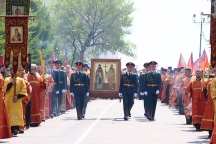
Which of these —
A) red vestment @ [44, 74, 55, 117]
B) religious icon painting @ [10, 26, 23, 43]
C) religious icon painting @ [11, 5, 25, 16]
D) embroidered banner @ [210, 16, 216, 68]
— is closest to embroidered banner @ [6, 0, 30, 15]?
religious icon painting @ [11, 5, 25, 16]

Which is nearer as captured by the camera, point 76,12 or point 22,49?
point 22,49

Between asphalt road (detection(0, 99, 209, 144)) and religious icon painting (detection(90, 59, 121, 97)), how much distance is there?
273 cm

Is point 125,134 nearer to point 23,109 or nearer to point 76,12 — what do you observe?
point 23,109

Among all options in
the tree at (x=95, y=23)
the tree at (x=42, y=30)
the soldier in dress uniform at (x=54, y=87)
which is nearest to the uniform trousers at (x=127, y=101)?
the soldier in dress uniform at (x=54, y=87)

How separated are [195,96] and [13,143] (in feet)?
23.4

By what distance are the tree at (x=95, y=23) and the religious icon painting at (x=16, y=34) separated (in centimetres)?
6589

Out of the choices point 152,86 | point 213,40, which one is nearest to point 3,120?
point 213,40

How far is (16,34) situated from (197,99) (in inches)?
267

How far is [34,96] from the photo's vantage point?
2550cm

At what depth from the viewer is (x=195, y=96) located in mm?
25016

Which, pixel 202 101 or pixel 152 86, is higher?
pixel 152 86

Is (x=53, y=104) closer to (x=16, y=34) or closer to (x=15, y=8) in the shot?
(x=16, y=34)

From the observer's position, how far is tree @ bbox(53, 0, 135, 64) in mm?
87250

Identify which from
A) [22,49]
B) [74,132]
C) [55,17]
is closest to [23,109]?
[74,132]
